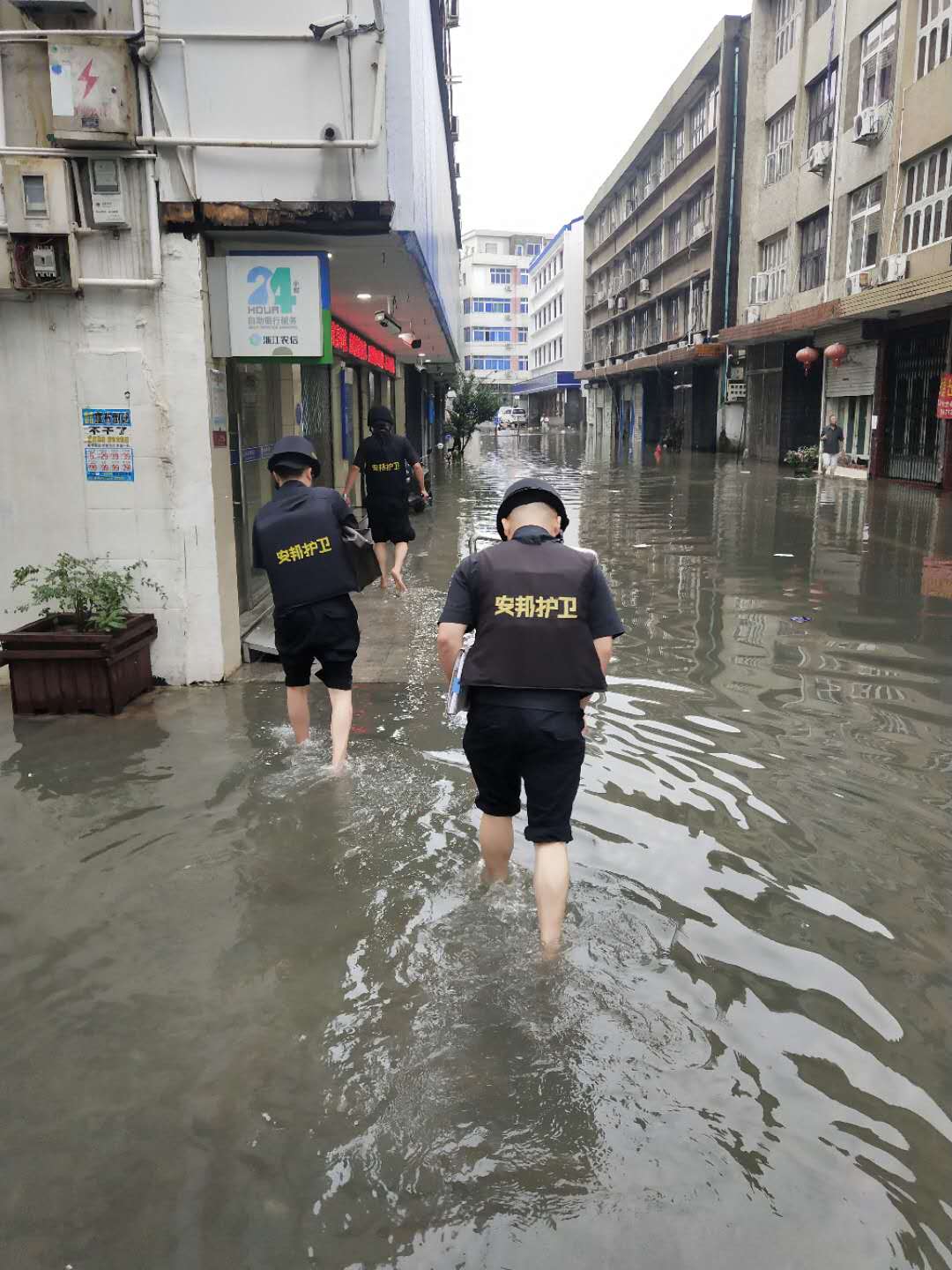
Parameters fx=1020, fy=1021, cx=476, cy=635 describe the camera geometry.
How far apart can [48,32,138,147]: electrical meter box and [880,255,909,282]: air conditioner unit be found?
18687 millimetres

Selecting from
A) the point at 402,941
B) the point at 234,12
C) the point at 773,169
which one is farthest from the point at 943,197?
the point at 402,941

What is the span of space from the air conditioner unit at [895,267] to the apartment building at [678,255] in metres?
15.0

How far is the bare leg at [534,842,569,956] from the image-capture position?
359 cm

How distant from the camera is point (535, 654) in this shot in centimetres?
352

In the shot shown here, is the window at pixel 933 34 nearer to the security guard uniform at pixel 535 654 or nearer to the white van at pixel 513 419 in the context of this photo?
the security guard uniform at pixel 535 654

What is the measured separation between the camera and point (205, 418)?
22.7ft

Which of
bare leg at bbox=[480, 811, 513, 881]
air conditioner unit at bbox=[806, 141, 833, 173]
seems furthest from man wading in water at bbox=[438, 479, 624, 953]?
air conditioner unit at bbox=[806, 141, 833, 173]

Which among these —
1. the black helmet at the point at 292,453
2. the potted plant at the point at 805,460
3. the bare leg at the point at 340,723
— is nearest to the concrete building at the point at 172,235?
the black helmet at the point at 292,453

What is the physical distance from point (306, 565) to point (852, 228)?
2406cm

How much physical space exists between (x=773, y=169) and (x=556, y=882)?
1295 inches

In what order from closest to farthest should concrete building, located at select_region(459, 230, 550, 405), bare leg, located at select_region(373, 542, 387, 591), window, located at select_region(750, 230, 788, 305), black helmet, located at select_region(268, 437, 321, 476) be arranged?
black helmet, located at select_region(268, 437, 321, 476)
bare leg, located at select_region(373, 542, 387, 591)
window, located at select_region(750, 230, 788, 305)
concrete building, located at select_region(459, 230, 550, 405)

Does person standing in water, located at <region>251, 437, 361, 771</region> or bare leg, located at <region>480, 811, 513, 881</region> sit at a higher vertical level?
person standing in water, located at <region>251, 437, 361, 771</region>

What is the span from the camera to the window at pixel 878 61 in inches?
886

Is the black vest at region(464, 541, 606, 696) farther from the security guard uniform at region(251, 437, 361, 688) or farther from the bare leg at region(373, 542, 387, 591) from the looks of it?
the bare leg at region(373, 542, 387, 591)
